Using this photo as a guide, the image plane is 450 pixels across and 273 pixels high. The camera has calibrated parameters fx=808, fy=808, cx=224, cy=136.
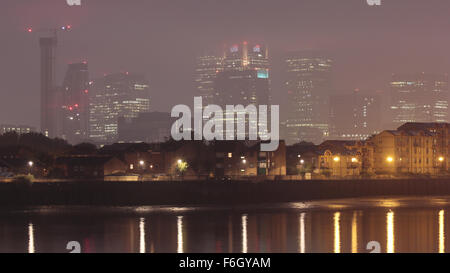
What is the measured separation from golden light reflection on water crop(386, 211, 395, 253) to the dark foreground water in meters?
0.06

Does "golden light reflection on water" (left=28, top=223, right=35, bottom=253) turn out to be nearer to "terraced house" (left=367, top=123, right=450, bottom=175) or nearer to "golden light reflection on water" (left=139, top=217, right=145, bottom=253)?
→ "golden light reflection on water" (left=139, top=217, right=145, bottom=253)

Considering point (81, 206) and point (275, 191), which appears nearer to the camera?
point (81, 206)

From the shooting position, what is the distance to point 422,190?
10519 centimetres

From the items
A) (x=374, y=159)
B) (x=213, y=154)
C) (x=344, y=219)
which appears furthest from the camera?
(x=374, y=159)

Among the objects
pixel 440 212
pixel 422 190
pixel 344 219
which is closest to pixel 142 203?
pixel 344 219

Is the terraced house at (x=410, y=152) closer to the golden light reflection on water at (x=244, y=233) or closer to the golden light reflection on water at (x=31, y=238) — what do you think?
the golden light reflection on water at (x=244, y=233)

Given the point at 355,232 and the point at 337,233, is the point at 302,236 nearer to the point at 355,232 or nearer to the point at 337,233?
the point at 337,233

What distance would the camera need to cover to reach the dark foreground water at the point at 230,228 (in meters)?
49.8

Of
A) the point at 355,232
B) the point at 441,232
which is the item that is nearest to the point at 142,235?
the point at 355,232

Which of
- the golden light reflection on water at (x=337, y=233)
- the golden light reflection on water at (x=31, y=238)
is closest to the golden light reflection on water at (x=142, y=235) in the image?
the golden light reflection on water at (x=31, y=238)

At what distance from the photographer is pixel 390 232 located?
56.3 m

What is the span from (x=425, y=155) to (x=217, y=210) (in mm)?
67686

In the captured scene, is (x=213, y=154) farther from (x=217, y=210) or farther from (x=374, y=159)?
(x=217, y=210)

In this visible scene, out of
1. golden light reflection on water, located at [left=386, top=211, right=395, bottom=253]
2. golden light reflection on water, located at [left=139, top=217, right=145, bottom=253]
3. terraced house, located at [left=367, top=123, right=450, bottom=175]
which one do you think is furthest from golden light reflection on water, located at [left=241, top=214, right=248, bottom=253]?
terraced house, located at [left=367, top=123, right=450, bottom=175]
